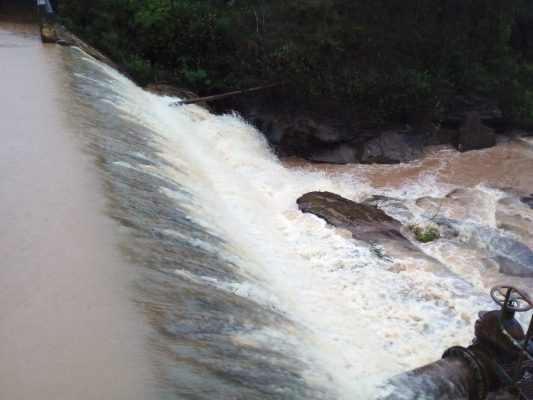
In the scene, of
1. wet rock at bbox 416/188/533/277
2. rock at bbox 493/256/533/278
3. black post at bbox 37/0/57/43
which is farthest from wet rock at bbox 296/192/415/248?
black post at bbox 37/0/57/43

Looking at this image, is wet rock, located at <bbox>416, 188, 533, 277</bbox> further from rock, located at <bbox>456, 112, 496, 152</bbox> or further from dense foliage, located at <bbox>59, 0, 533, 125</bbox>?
dense foliage, located at <bbox>59, 0, 533, 125</bbox>

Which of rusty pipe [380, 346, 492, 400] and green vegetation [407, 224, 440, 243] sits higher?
rusty pipe [380, 346, 492, 400]

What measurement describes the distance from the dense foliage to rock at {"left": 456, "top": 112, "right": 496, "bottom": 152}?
845 mm

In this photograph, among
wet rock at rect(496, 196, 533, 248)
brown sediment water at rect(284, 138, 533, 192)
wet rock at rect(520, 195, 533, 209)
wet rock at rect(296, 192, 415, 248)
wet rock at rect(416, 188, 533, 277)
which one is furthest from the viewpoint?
brown sediment water at rect(284, 138, 533, 192)

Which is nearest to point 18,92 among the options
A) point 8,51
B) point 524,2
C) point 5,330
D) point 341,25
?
point 8,51

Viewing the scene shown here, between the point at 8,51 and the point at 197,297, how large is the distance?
9.55 metres

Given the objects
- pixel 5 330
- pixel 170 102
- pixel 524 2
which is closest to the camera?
pixel 5 330

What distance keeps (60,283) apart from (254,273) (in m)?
2.07

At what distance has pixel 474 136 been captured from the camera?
13.8 meters

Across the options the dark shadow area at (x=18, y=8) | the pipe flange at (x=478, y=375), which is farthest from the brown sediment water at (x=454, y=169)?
the dark shadow area at (x=18, y=8)

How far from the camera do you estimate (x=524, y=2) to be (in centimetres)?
1667

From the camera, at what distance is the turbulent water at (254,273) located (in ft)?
12.5

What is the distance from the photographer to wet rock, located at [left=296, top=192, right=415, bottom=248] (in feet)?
25.1

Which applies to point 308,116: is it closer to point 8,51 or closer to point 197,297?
point 8,51
